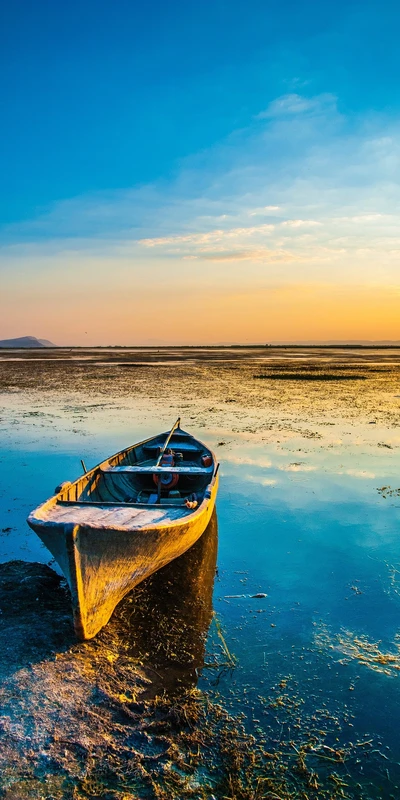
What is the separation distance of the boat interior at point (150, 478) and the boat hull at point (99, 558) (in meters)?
1.36

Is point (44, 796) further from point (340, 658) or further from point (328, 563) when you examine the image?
point (328, 563)

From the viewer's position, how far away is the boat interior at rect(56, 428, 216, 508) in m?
9.52

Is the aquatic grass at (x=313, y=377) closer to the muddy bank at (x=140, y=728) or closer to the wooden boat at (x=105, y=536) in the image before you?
the wooden boat at (x=105, y=536)

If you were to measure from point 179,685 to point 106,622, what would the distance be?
1.41 m

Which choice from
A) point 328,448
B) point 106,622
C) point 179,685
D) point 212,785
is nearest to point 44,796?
point 212,785

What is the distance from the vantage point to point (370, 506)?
35.7ft

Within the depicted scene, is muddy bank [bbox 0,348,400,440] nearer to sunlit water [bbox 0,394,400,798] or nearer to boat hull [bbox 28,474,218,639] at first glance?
sunlit water [bbox 0,394,400,798]

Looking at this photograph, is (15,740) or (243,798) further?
(15,740)

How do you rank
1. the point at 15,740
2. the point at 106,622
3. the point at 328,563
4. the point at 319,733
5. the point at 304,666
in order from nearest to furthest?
the point at 15,740
the point at 319,733
the point at 304,666
the point at 106,622
the point at 328,563

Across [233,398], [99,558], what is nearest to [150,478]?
[99,558]

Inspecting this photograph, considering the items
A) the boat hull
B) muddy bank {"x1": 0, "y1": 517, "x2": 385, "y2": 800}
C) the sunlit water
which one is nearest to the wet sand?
muddy bank {"x1": 0, "y1": 517, "x2": 385, "y2": 800}

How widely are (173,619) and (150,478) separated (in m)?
5.36

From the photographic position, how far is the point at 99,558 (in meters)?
5.77

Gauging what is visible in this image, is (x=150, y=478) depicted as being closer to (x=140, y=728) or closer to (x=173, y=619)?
(x=173, y=619)
